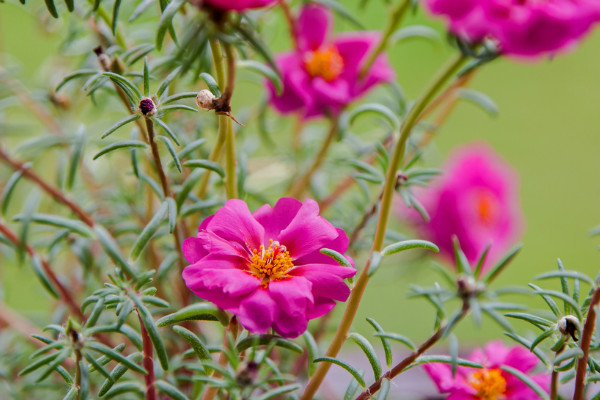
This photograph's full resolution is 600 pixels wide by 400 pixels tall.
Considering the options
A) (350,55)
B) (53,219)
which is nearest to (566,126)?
(350,55)

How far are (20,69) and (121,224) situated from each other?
229mm

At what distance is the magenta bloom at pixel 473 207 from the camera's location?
2.24 ft

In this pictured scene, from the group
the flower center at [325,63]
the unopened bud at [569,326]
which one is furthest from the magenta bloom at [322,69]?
the unopened bud at [569,326]

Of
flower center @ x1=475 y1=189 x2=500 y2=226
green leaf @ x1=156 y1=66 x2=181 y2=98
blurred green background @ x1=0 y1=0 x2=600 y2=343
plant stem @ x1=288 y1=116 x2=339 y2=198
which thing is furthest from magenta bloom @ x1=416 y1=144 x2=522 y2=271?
blurred green background @ x1=0 y1=0 x2=600 y2=343

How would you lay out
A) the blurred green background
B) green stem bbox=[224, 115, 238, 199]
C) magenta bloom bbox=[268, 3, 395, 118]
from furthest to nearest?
the blurred green background → magenta bloom bbox=[268, 3, 395, 118] → green stem bbox=[224, 115, 238, 199]

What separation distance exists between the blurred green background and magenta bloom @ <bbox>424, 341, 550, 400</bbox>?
0.89 meters

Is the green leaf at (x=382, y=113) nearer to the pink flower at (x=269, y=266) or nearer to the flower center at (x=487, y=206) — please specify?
the pink flower at (x=269, y=266)

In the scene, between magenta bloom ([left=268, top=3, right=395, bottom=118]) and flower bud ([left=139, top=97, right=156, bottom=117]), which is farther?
magenta bloom ([left=268, top=3, right=395, bottom=118])

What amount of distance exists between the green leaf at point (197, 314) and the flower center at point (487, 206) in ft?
1.49

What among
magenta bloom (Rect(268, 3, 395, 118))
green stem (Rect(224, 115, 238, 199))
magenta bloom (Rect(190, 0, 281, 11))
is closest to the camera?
magenta bloom (Rect(190, 0, 281, 11))

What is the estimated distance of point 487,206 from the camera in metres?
0.75

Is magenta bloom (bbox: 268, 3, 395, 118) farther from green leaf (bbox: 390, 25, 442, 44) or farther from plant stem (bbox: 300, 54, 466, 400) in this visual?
plant stem (bbox: 300, 54, 466, 400)

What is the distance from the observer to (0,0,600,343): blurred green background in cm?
142

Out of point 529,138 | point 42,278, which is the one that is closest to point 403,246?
point 42,278
